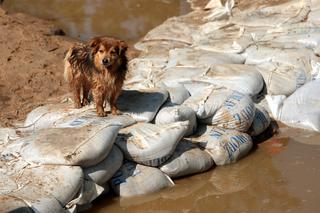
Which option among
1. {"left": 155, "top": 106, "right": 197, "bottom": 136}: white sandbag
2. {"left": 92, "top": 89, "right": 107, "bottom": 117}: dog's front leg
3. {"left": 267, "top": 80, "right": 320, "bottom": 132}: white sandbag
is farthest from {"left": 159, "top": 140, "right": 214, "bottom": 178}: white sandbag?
{"left": 267, "top": 80, "right": 320, "bottom": 132}: white sandbag

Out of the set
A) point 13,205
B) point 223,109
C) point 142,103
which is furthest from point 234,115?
point 13,205

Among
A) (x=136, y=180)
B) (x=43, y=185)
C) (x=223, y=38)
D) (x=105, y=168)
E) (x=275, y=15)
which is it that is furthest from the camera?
(x=275, y=15)

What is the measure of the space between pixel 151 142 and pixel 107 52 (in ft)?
2.45

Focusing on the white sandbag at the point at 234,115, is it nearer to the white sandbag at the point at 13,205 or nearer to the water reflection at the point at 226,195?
the water reflection at the point at 226,195

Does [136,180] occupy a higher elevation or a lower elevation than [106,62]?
lower

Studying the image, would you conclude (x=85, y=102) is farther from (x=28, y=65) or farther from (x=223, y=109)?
(x=28, y=65)

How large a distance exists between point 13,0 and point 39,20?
64.0 inches

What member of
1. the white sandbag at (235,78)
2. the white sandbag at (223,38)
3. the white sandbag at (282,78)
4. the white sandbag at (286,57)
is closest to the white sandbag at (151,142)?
the white sandbag at (235,78)

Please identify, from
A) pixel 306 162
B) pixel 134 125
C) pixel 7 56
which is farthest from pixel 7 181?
pixel 7 56

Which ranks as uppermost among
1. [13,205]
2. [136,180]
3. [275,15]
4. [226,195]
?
[275,15]

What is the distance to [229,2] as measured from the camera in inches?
308

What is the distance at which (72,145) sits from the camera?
401 cm

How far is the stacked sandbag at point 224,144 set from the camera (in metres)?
4.67

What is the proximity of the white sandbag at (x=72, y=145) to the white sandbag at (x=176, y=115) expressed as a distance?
49 centimetres
